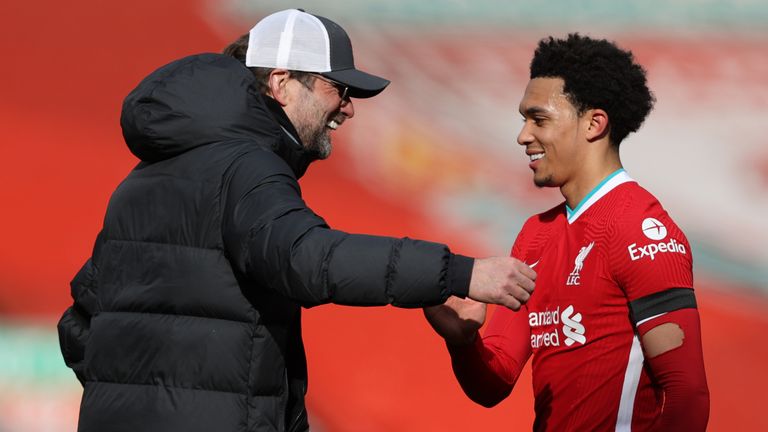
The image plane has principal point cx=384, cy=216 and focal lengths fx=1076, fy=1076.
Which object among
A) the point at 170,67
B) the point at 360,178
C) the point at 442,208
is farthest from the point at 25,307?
the point at 170,67

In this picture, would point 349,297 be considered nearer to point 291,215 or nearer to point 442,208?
point 291,215

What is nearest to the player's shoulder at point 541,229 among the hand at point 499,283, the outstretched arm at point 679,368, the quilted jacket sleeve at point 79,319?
the outstretched arm at point 679,368

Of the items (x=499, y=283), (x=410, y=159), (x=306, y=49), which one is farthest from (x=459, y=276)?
(x=410, y=159)

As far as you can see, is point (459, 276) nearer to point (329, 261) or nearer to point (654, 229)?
point (329, 261)

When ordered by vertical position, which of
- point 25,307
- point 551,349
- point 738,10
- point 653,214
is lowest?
point 25,307

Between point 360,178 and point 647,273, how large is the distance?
1.98 m

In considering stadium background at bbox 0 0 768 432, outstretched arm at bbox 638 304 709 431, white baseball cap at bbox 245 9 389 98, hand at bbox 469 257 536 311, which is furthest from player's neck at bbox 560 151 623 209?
stadium background at bbox 0 0 768 432

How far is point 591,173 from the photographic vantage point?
240cm

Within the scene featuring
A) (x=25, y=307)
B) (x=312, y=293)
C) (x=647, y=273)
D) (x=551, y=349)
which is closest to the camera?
(x=312, y=293)

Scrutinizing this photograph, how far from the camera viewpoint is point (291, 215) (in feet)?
5.82

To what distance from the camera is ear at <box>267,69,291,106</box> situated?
2.18 metres

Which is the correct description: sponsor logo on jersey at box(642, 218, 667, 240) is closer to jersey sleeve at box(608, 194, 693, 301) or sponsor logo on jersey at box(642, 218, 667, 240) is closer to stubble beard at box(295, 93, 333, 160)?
jersey sleeve at box(608, 194, 693, 301)

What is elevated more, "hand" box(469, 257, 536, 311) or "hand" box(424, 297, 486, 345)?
"hand" box(469, 257, 536, 311)

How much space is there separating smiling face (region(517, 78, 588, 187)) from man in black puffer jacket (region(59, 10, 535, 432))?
1.96 ft
